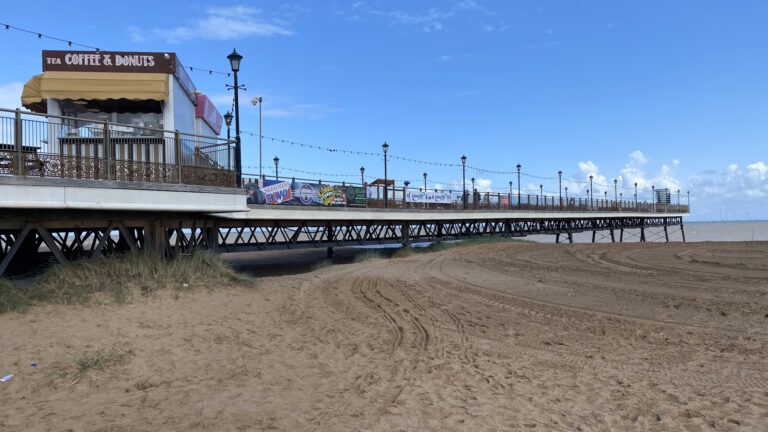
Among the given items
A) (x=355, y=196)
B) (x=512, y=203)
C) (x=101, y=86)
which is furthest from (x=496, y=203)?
(x=101, y=86)

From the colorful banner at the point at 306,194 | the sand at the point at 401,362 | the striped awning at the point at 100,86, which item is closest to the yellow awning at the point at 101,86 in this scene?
the striped awning at the point at 100,86

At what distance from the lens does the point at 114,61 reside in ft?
57.3

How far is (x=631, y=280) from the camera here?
1451 cm

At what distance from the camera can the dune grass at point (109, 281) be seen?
367 inches

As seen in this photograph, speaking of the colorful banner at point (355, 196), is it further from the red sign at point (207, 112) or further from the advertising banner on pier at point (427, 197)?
the red sign at point (207, 112)

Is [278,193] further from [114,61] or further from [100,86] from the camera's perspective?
[114,61]

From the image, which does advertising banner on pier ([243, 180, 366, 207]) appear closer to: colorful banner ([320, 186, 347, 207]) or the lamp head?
colorful banner ([320, 186, 347, 207])

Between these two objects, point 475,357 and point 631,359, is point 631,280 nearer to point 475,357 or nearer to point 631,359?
point 631,359

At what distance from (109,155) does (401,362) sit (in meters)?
8.42

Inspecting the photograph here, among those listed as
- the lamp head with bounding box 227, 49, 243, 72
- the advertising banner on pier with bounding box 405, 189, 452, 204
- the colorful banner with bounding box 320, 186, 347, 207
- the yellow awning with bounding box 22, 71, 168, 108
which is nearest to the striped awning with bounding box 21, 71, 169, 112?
the yellow awning with bounding box 22, 71, 168, 108

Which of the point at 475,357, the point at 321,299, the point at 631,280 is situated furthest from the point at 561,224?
the point at 475,357

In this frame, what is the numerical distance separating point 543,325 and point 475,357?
97.5 inches

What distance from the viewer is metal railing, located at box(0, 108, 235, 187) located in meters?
9.77

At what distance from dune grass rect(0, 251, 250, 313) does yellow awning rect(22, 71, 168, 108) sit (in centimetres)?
724
